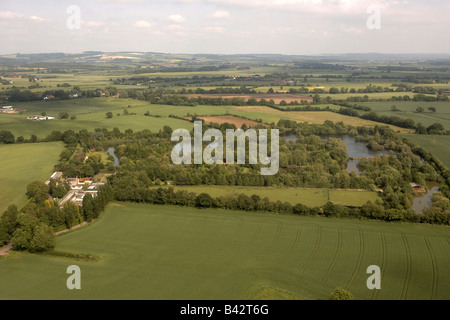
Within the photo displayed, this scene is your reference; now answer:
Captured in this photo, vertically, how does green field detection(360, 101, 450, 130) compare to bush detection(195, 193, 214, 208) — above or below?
above

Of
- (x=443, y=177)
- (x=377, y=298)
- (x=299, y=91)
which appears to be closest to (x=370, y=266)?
(x=377, y=298)

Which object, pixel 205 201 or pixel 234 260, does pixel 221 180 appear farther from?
pixel 234 260

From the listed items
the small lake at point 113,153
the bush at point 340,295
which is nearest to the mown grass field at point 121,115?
Answer: the small lake at point 113,153

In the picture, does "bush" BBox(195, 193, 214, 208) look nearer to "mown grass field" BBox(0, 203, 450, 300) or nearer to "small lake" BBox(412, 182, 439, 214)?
"mown grass field" BBox(0, 203, 450, 300)

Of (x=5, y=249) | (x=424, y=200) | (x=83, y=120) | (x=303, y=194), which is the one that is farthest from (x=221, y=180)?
(x=83, y=120)

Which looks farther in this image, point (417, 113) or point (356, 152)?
point (417, 113)

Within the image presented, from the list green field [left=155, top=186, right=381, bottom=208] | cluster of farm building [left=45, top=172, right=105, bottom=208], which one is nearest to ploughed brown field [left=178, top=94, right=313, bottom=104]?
green field [left=155, top=186, right=381, bottom=208]

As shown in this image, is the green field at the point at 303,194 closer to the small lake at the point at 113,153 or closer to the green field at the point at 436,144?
the small lake at the point at 113,153
